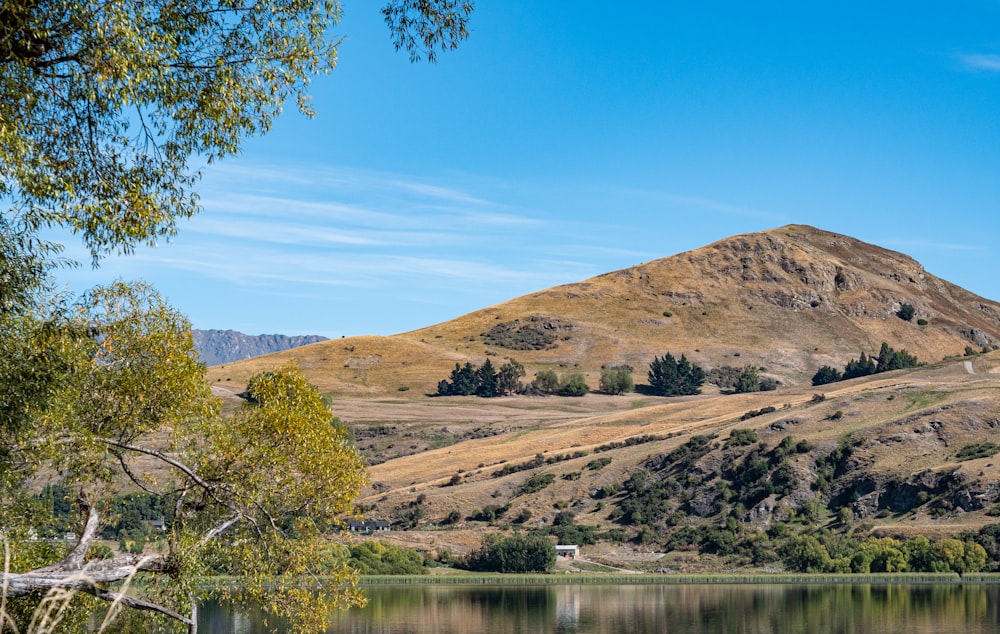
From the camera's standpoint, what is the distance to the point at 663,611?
67938 millimetres

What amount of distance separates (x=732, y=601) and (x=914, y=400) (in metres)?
52.4

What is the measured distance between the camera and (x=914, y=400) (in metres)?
116

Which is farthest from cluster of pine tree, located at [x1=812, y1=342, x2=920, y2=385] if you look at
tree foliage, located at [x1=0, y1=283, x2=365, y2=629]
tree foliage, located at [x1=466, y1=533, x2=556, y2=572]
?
tree foliage, located at [x1=0, y1=283, x2=365, y2=629]

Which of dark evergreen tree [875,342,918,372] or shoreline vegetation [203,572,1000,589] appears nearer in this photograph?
shoreline vegetation [203,572,1000,589]

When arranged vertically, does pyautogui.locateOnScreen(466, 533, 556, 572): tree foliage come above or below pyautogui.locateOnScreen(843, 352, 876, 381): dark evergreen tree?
below

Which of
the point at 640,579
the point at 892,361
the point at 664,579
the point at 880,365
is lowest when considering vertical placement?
the point at 640,579

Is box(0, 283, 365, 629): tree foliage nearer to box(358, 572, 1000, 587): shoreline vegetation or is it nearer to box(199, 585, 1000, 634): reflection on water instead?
box(199, 585, 1000, 634): reflection on water

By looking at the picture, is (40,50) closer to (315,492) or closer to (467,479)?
(315,492)

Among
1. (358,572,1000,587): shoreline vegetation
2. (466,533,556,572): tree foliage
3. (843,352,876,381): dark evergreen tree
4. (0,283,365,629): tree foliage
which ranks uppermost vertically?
(843,352,876,381): dark evergreen tree

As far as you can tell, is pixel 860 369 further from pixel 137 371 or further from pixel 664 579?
pixel 137 371

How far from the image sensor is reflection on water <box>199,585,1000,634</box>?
58.7 m

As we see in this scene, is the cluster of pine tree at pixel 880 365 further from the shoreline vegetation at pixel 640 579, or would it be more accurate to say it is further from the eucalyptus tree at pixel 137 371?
the eucalyptus tree at pixel 137 371

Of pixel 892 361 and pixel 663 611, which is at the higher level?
pixel 892 361

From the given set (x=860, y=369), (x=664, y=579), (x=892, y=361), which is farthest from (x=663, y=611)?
(x=860, y=369)
